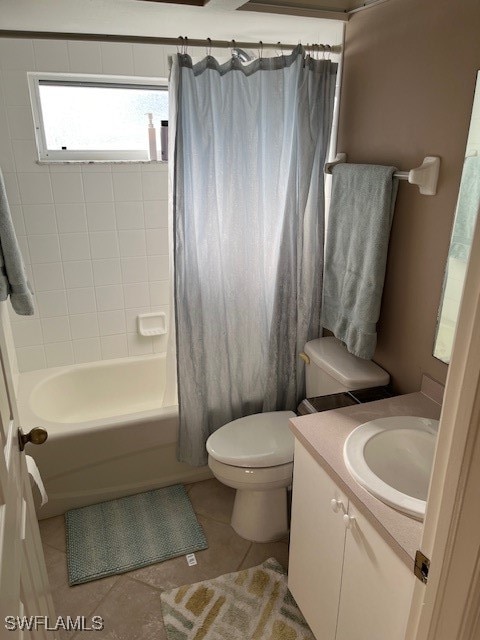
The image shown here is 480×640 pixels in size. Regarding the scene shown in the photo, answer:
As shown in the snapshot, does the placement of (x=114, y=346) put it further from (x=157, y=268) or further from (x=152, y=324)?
(x=157, y=268)

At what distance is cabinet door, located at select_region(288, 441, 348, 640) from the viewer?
4.84 feet

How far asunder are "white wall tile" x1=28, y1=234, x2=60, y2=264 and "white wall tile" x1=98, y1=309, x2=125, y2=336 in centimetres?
45

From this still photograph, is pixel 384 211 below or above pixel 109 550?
above

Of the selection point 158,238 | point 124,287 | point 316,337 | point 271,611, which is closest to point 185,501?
point 271,611

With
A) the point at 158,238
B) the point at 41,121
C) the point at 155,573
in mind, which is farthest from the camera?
the point at 158,238

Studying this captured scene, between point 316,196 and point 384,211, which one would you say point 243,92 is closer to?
point 316,196

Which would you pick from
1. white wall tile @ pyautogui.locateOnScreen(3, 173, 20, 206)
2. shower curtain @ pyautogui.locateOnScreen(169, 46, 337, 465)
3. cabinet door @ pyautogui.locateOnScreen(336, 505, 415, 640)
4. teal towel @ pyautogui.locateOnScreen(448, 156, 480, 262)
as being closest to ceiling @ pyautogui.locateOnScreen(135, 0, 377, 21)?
shower curtain @ pyautogui.locateOnScreen(169, 46, 337, 465)

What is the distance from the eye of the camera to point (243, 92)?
1.97 meters

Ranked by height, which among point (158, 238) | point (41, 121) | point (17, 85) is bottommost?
point (158, 238)

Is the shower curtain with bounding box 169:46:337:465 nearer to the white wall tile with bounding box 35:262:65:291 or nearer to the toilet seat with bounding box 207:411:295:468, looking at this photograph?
the toilet seat with bounding box 207:411:295:468

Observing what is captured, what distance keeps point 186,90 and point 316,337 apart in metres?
1.28

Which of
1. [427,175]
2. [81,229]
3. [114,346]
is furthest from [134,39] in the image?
[114,346]

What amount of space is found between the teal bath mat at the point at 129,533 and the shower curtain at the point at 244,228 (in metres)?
0.27

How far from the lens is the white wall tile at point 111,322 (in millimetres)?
2881
